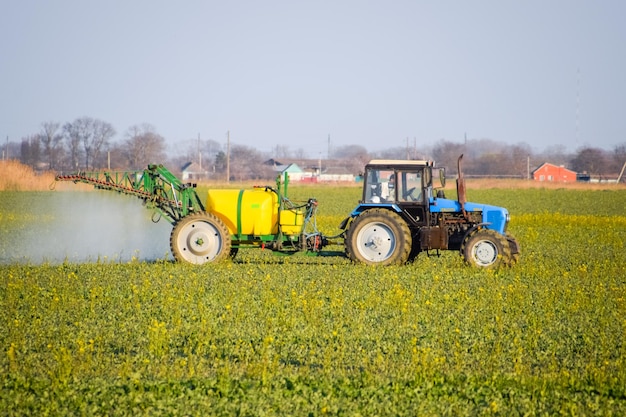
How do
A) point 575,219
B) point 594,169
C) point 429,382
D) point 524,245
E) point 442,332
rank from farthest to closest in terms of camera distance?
point 594,169, point 575,219, point 524,245, point 442,332, point 429,382

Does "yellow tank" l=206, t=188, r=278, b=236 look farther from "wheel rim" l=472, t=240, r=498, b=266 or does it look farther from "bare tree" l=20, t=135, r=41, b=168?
"bare tree" l=20, t=135, r=41, b=168

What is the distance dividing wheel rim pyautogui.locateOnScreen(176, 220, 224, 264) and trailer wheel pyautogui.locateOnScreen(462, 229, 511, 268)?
5487 mm

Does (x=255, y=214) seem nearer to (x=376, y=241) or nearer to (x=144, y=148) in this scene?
(x=376, y=241)

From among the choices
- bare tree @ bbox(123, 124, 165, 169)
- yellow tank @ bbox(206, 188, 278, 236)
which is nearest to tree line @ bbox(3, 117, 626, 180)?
bare tree @ bbox(123, 124, 165, 169)

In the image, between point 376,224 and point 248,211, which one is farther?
point 248,211

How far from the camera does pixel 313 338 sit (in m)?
12.0

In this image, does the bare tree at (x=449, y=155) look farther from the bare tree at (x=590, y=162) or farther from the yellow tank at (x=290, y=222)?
the yellow tank at (x=290, y=222)

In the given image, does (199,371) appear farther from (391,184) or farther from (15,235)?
(15,235)

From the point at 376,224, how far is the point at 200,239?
13.0 ft

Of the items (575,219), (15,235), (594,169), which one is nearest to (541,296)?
(15,235)

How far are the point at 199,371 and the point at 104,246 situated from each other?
16671mm

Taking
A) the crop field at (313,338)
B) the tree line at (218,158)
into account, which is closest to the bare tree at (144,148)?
the tree line at (218,158)

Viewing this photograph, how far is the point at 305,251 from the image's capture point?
64.1ft

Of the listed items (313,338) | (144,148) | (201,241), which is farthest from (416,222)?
(144,148)
